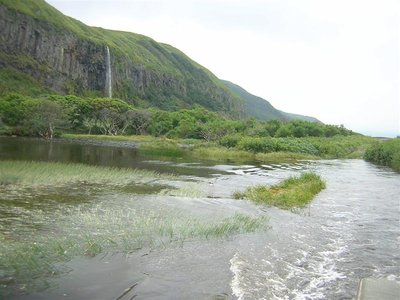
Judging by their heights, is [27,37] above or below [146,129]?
above

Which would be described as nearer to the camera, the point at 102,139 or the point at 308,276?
the point at 308,276

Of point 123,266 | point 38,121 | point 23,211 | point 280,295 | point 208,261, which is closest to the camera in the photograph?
point 280,295

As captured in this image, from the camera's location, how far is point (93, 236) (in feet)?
48.1

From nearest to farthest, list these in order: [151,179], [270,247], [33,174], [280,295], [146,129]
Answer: [280,295] < [270,247] < [33,174] < [151,179] < [146,129]

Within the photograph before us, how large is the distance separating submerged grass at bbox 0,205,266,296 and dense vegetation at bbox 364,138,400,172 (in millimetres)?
45260

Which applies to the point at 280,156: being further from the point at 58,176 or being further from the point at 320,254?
the point at 320,254

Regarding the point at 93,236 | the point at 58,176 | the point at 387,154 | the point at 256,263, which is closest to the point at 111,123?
the point at 387,154

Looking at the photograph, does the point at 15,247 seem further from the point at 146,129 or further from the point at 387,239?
the point at 146,129

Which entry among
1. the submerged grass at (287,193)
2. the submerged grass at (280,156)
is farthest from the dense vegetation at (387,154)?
the submerged grass at (287,193)

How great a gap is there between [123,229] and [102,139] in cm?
9150

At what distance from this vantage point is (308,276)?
1262 cm

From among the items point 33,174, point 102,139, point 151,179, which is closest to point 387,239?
point 151,179

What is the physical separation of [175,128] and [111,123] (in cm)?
2064

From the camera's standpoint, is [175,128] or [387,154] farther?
[175,128]
